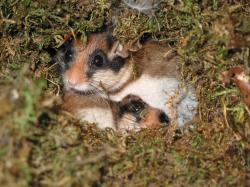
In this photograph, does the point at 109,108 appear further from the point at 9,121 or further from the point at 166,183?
the point at 9,121

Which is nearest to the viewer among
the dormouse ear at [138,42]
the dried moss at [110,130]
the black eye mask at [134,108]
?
the dried moss at [110,130]

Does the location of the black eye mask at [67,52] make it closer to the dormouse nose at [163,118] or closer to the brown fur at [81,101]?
the brown fur at [81,101]

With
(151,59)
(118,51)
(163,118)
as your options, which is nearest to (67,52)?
(118,51)

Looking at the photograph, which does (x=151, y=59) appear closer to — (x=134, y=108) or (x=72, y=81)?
(x=134, y=108)

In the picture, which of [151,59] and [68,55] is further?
[151,59]

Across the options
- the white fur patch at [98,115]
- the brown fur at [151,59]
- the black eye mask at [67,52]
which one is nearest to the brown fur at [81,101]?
the white fur patch at [98,115]

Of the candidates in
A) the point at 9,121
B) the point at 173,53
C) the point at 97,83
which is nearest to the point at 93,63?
the point at 97,83

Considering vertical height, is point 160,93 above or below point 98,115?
above
